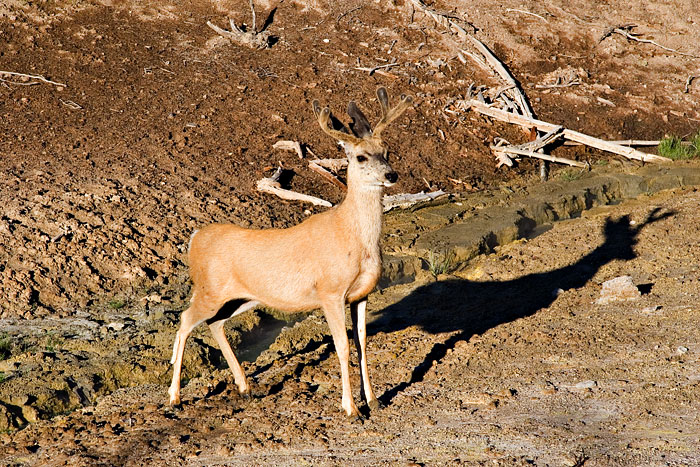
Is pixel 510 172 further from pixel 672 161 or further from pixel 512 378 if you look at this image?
pixel 512 378

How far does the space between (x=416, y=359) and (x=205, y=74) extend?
879 centimetres

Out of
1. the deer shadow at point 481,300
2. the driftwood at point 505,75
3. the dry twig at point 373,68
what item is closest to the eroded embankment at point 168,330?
the deer shadow at point 481,300

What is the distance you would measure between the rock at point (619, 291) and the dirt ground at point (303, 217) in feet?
0.67

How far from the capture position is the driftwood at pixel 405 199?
471 inches

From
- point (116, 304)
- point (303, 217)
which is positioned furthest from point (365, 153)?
point (303, 217)

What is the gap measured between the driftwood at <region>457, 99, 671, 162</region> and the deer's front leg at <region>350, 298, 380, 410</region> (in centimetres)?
854

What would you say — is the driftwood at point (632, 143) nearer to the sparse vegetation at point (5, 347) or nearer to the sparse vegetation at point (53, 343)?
the sparse vegetation at point (53, 343)

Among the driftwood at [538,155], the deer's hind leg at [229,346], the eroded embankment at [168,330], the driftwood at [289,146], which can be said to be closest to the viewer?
the deer's hind leg at [229,346]

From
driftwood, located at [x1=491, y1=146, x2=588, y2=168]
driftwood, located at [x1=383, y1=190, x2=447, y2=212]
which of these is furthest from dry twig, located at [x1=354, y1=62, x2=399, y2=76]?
driftwood, located at [x1=383, y1=190, x2=447, y2=212]

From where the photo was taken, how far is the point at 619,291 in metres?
8.68

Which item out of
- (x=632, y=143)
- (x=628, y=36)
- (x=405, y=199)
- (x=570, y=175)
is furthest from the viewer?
(x=628, y=36)

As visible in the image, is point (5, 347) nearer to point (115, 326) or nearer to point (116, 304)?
point (115, 326)

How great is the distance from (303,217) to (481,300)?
309cm

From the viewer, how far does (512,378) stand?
702 centimetres
